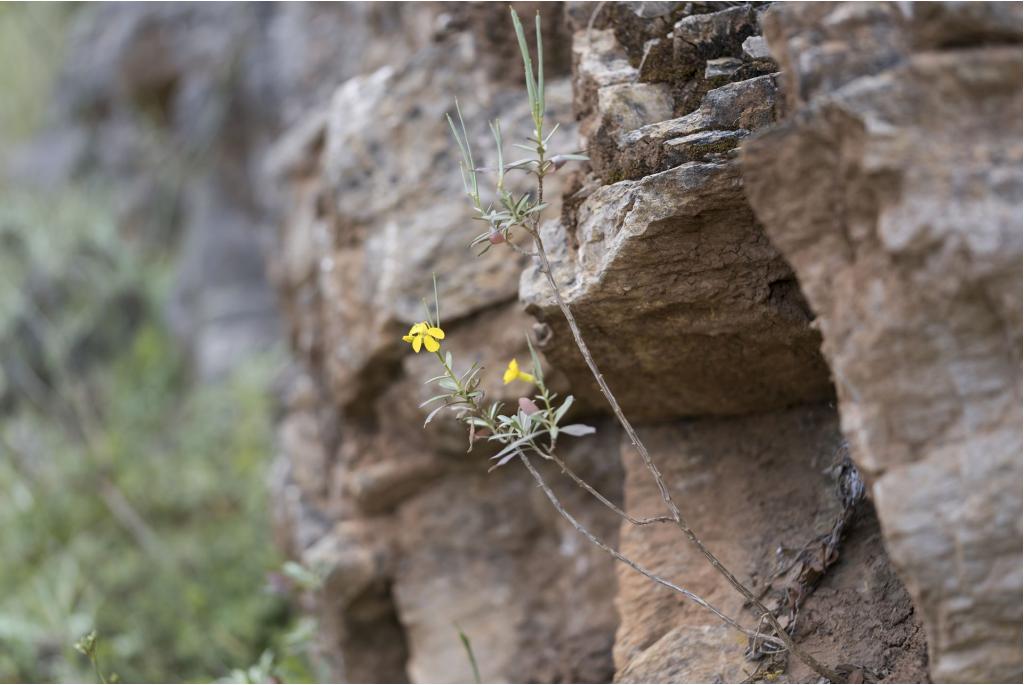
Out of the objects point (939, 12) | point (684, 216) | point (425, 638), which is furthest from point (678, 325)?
point (425, 638)

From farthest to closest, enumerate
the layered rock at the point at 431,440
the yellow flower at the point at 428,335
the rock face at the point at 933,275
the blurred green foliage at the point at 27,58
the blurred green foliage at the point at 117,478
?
1. the blurred green foliage at the point at 27,58
2. the blurred green foliage at the point at 117,478
3. the layered rock at the point at 431,440
4. the yellow flower at the point at 428,335
5. the rock face at the point at 933,275

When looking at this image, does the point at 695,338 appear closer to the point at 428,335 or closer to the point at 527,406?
the point at 527,406

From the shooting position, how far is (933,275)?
1.23m

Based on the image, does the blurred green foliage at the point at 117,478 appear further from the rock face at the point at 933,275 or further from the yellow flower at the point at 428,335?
the rock face at the point at 933,275

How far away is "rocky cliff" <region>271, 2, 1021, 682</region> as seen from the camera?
1.24 metres

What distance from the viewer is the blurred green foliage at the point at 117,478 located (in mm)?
3689

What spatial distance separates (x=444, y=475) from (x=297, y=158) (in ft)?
5.10

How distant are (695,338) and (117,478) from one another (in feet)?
12.7

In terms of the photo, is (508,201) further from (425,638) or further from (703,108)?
(425,638)

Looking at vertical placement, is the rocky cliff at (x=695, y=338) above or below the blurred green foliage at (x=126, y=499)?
above

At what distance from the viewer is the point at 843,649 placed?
5.67 ft

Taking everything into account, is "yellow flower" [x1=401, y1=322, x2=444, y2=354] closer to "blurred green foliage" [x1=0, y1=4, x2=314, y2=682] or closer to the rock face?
the rock face

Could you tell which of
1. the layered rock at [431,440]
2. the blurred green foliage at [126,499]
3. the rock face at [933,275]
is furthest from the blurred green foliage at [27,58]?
the rock face at [933,275]

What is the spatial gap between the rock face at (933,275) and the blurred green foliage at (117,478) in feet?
5.41
